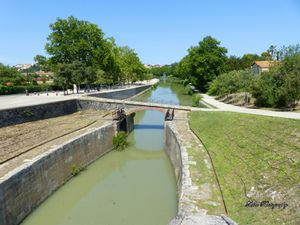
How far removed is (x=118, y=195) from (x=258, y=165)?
24.2 ft

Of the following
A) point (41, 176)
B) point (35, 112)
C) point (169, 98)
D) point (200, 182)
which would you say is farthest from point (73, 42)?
point (200, 182)

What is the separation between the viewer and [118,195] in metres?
14.8

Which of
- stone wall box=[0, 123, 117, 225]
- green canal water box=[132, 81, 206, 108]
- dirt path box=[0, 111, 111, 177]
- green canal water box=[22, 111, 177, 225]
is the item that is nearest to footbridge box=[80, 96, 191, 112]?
dirt path box=[0, 111, 111, 177]

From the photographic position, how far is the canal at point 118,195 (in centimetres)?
1252

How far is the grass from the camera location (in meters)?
8.36

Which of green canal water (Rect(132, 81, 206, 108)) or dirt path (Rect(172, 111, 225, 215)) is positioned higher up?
dirt path (Rect(172, 111, 225, 215))

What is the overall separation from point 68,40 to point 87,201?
3766 cm

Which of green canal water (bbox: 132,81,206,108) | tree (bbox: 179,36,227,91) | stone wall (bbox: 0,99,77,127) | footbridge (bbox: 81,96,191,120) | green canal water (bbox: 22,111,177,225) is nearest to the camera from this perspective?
green canal water (bbox: 22,111,177,225)

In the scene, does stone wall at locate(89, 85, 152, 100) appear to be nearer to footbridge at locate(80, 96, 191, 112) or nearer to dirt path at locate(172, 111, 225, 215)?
footbridge at locate(80, 96, 191, 112)

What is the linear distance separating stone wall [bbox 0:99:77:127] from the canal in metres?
7.56

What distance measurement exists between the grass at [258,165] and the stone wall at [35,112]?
47.2 ft

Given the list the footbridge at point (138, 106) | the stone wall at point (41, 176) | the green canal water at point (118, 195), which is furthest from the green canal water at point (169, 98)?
the stone wall at point (41, 176)

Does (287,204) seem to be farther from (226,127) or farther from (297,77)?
(297,77)

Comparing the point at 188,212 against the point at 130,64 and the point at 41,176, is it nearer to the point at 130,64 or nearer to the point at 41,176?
the point at 41,176
